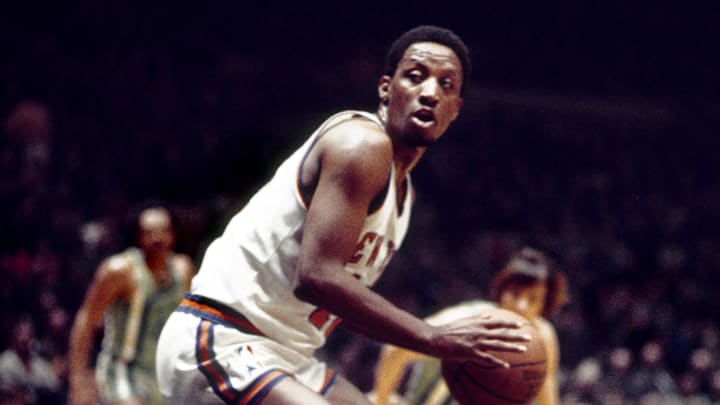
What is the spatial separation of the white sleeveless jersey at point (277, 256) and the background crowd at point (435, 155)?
128 inches

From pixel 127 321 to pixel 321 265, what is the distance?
9.05ft

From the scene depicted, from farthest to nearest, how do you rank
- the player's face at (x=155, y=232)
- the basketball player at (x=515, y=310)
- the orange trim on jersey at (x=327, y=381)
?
1. the player's face at (x=155, y=232)
2. the basketball player at (x=515, y=310)
3. the orange trim on jersey at (x=327, y=381)

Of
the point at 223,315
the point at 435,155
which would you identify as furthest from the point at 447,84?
the point at 435,155

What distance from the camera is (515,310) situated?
387cm

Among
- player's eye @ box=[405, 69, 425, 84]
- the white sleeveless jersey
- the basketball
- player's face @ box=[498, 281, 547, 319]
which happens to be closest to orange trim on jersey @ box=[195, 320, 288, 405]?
the white sleeveless jersey

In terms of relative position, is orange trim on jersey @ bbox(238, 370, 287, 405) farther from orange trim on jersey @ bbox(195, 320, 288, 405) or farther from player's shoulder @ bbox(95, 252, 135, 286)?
player's shoulder @ bbox(95, 252, 135, 286)

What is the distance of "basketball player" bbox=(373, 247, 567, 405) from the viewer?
3883 millimetres

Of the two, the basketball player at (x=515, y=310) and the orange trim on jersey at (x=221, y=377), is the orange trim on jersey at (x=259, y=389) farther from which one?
the basketball player at (x=515, y=310)

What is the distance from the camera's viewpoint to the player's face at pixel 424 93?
8.14 ft

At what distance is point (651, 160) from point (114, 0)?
819 cm

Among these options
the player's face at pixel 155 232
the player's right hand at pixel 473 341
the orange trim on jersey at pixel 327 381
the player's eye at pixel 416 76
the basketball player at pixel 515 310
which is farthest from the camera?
the player's face at pixel 155 232

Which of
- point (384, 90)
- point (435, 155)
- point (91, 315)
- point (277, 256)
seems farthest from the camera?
point (435, 155)

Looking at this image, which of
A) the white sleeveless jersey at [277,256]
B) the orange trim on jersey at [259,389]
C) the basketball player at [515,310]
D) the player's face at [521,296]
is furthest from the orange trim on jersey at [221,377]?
the player's face at [521,296]

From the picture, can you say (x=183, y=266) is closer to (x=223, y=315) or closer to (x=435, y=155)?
(x=223, y=315)
